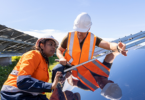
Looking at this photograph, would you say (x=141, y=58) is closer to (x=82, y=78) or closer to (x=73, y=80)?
(x=82, y=78)

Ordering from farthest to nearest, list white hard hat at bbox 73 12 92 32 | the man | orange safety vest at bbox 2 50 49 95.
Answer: white hard hat at bbox 73 12 92 32 → orange safety vest at bbox 2 50 49 95 → the man

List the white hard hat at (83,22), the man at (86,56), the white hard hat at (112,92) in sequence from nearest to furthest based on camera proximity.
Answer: the white hard hat at (112,92) < the man at (86,56) < the white hard hat at (83,22)

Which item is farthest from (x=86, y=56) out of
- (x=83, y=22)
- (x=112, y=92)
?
(x=112, y=92)

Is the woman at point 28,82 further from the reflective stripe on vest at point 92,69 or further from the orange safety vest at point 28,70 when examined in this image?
the reflective stripe on vest at point 92,69

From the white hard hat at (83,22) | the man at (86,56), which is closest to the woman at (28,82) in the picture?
the man at (86,56)

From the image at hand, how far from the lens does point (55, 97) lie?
4.09 ft

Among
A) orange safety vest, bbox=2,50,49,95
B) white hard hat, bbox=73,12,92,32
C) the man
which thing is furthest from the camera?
white hard hat, bbox=73,12,92,32

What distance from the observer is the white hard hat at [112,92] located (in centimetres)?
102

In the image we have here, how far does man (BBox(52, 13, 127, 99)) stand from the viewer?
1203 millimetres

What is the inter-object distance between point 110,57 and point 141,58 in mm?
356

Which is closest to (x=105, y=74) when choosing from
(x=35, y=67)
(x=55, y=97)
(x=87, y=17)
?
(x=55, y=97)

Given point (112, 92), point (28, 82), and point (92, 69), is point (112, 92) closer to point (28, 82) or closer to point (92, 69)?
point (92, 69)

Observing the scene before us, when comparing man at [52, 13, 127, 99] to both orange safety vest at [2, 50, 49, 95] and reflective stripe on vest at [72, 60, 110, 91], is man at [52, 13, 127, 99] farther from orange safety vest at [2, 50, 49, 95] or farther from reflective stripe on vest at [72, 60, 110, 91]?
orange safety vest at [2, 50, 49, 95]

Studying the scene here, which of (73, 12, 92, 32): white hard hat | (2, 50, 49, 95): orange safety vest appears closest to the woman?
(2, 50, 49, 95): orange safety vest
